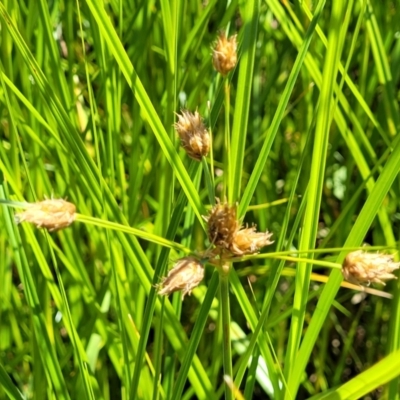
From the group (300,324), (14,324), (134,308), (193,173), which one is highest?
(193,173)

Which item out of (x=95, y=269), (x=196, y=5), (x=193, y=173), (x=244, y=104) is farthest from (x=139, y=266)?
(x=196, y=5)

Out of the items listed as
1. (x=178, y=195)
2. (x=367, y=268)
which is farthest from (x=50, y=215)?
(x=178, y=195)

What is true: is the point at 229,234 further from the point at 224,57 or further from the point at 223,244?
the point at 224,57

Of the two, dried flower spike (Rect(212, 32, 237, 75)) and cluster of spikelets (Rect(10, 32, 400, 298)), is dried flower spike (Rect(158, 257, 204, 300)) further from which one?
dried flower spike (Rect(212, 32, 237, 75))

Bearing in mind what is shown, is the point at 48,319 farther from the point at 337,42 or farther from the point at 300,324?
the point at 337,42

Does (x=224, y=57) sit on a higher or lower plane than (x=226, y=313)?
higher

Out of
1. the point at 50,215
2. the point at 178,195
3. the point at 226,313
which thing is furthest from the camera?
the point at 178,195
